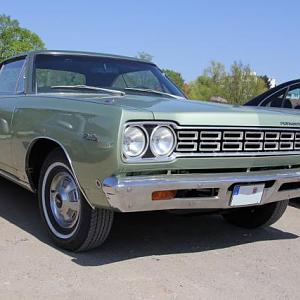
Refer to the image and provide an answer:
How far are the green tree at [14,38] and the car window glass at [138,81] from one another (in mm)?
52512

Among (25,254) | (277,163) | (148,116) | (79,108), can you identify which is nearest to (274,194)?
(277,163)

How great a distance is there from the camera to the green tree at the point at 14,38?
55875 millimetres

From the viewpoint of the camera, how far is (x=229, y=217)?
5.46m

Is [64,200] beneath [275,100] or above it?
beneath

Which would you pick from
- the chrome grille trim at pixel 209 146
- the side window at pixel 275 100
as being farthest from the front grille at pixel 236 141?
the side window at pixel 275 100

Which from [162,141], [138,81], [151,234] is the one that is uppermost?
[138,81]

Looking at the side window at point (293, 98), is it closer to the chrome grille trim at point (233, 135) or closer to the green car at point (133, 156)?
the green car at point (133, 156)

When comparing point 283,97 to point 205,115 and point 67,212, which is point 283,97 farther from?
point 67,212

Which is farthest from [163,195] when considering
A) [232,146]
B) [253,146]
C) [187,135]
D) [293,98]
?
[293,98]

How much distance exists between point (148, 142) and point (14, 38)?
5761 cm

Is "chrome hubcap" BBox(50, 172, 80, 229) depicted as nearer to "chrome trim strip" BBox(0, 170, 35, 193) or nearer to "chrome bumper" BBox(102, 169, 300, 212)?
"chrome trim strip" BBox(0, 170, 35, 193)

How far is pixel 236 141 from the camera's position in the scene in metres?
3.96

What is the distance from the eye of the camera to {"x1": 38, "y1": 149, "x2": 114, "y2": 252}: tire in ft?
13.2

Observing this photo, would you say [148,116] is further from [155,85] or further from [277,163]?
[155,85]
